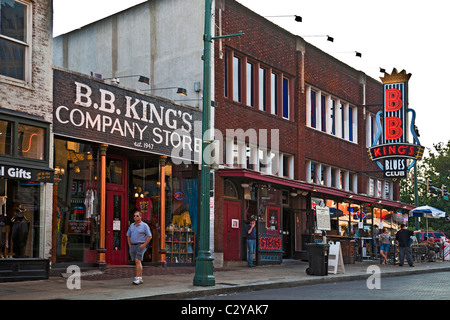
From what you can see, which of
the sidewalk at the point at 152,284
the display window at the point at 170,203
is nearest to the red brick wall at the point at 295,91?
the display window at the point at 170,203

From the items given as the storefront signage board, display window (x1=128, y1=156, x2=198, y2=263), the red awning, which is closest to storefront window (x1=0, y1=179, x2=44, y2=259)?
the storefront signage board

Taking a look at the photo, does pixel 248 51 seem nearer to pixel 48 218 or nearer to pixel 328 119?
pixel 328 119

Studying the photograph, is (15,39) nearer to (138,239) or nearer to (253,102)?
(138,239)

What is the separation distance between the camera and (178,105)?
22.1m

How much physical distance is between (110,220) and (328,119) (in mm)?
15172

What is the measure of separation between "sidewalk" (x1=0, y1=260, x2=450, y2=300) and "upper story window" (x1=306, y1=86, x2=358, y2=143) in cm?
1079

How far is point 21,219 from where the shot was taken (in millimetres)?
16078

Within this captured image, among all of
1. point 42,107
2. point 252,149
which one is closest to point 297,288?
point 42,107

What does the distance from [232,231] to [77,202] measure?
753cm

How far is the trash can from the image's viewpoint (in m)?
19.6

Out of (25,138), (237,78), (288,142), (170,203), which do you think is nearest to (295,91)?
(288,142)

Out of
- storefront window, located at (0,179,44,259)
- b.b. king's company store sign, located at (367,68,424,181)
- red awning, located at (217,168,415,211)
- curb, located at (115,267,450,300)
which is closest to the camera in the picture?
curb, located at (115,267,450,300)

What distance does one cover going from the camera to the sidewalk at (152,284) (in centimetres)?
1285

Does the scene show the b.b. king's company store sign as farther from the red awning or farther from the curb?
the curb
